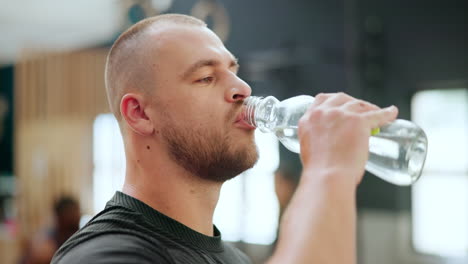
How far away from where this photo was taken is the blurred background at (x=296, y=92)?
3.80 metres

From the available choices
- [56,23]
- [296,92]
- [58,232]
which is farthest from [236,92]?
[56,23]

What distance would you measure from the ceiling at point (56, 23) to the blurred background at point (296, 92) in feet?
0.10

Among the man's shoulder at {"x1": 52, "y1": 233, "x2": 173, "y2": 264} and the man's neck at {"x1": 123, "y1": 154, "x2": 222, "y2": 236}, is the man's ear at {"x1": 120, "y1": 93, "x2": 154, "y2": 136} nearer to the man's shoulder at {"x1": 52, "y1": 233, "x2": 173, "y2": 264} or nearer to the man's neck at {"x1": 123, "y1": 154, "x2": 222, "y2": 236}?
the man's neck at {"x1": 123, "y1": 154, "x2": 222, "y2": 236}

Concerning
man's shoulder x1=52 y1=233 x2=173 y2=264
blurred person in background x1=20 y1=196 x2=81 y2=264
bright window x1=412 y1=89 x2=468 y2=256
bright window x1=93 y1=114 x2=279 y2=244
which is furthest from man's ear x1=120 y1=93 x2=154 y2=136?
bright window x1=93 y1=114 x2=279 y2=244

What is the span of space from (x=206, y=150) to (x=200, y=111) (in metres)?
0.07

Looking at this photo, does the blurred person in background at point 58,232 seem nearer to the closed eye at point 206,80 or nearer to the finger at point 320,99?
the closed eye at point 206,80

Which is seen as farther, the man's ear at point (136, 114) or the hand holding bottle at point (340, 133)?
the man's ear at point (136, 114)

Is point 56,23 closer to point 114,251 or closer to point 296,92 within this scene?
point 296,92

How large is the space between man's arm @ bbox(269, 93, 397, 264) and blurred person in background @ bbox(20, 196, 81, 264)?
3061 mm

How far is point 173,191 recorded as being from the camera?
1.06m

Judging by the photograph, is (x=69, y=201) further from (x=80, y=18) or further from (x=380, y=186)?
(x=80, y=18)

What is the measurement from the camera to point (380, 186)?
4332mm

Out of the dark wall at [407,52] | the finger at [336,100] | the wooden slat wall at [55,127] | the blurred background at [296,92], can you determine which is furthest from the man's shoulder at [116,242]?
the wooden slat wall at [55,127]

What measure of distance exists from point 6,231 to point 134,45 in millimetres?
6765
